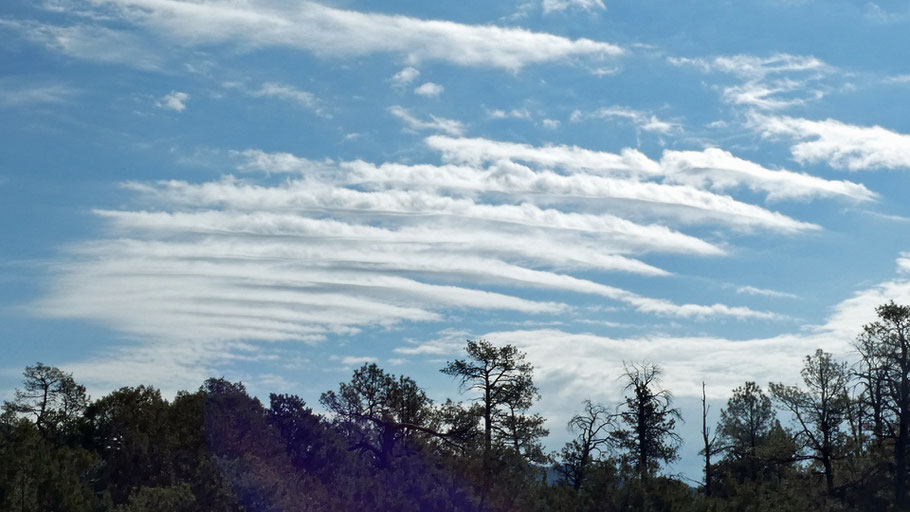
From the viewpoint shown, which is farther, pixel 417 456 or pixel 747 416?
pixel 747 416

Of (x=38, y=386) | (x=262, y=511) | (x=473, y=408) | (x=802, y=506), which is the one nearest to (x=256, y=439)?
(x=262, y=511)

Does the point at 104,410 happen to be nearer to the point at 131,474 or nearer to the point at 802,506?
the point at 131,474

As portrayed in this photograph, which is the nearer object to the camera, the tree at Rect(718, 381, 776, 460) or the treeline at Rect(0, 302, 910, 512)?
the treeline at Rect(0, 302, 910, 512)

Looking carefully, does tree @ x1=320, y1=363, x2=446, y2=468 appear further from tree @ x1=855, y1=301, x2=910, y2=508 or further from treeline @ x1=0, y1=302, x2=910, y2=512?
tree @ x1=855, y1=301, x2=910, y2=508

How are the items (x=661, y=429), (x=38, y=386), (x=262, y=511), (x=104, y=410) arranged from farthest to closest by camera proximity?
(x=38, y=386)
(x=104, y=410)
(x=661, y=429)
(x=262, y=511)

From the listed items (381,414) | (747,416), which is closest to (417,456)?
(381,414)

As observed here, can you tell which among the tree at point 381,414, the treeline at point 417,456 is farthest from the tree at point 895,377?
the tree at point 381,414

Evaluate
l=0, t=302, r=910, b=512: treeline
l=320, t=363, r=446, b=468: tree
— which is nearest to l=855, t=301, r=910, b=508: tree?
l=0, t=302, r=910, b=512: treeline

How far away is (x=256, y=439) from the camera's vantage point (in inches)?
1377

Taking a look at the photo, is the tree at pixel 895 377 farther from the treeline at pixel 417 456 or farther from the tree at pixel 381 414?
the tree at pixel 381 414

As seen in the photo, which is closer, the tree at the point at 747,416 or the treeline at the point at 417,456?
the treeline at the point at 417,456

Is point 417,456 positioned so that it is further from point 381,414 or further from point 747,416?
point 747,416

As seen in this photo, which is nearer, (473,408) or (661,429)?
(473,408)

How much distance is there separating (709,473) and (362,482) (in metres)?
35.7
